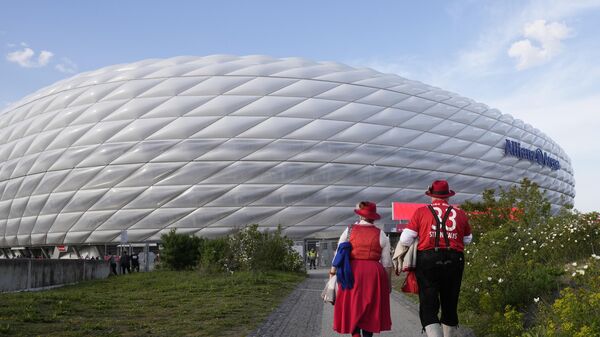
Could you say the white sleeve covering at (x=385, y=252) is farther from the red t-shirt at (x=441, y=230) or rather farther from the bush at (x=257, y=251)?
the bush at (x=257, y=251)

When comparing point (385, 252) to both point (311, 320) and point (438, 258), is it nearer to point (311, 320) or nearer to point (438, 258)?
point (438, 258)

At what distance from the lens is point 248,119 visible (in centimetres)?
3694

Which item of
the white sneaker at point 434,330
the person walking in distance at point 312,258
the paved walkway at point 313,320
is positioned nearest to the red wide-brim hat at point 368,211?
the white sneaker at point 434,330

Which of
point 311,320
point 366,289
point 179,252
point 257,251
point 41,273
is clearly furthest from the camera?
point 179,252

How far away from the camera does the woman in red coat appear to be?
17.0 feet

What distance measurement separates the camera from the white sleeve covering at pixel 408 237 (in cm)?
509

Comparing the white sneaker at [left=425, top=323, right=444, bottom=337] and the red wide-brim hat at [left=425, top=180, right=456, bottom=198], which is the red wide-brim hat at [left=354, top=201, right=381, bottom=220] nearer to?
the red wide-brim hat at [left=425, top=180, right=456, bottom=198]

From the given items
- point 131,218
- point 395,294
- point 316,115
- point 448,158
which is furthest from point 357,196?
point 395,294

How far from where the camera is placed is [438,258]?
4.96m

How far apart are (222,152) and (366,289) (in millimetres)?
31494

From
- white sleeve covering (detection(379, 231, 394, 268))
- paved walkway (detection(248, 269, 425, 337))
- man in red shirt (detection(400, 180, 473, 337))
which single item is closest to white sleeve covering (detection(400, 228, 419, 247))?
man in red shirt (detection(400, 180, 473, 337))

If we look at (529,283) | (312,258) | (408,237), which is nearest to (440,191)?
(408,237)

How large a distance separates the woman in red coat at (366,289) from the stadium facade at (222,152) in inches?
1185

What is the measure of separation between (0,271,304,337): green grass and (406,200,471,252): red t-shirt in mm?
3176
